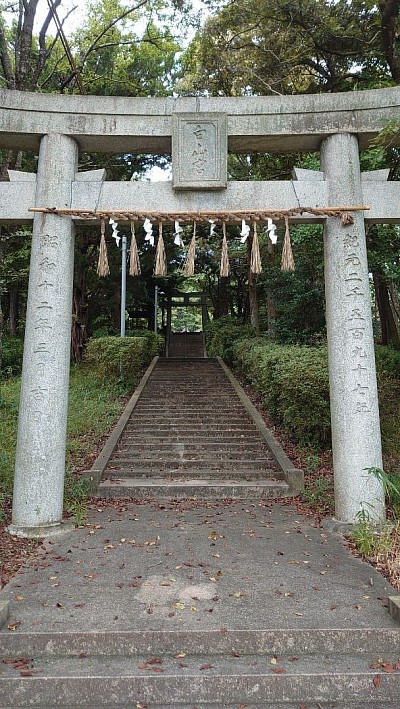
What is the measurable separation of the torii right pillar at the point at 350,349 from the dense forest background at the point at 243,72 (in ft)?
2.24

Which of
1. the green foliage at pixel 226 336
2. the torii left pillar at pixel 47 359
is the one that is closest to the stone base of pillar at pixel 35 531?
the torii left pillar at pixel 47 359

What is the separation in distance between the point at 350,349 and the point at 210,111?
327 centimetres

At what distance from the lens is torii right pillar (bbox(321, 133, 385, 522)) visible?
5.63 m

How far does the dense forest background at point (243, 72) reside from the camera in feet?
32.2

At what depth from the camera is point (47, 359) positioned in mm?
5645

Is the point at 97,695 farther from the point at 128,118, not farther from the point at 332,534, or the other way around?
the point at 128,118

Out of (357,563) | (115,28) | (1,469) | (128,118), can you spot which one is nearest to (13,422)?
(1,469)

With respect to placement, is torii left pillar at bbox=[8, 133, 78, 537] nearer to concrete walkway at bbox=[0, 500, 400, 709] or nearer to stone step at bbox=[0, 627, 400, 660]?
concrete walkway at bbox=[0, 500, 400, 709]

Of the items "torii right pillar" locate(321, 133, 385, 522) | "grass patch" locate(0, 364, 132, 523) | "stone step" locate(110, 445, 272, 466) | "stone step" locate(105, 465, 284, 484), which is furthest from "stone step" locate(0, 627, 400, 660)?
"stone step" locate(110, 445, 272, 466)

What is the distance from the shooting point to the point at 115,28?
41.2 ft

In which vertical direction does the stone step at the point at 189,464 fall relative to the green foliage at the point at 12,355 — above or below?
below

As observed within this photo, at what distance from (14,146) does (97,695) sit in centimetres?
589

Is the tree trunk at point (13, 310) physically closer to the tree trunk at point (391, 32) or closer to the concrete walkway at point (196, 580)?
the tree trunk at point (391, 32)

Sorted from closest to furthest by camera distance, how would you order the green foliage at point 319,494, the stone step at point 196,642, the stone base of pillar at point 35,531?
the stone step at point 196,642, the stone base of pillar at point 35,531, the green foliage at point 319,494
